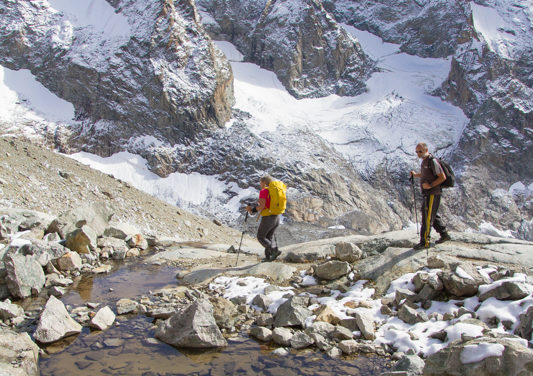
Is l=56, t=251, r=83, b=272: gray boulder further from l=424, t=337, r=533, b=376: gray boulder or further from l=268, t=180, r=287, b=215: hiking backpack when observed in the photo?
l=424, t=337, r=533, b=376: gray boulder

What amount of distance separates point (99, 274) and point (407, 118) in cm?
7351

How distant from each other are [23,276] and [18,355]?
288 cm

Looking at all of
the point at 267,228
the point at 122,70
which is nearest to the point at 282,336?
the point at 267,228

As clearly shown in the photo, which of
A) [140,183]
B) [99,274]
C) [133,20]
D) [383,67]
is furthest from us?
[383,67]

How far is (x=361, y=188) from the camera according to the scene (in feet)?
204

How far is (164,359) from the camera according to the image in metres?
4.46

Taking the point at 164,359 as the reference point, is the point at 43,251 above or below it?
below

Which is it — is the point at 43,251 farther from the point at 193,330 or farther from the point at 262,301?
the point at 262,301

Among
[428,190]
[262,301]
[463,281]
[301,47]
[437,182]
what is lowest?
[262,301]

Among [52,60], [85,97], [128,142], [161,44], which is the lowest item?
[128,142]

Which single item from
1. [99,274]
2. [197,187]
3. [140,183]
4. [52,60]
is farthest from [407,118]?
[99,274]

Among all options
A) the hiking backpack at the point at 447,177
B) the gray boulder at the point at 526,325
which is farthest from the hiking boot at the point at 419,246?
the gray boulder at the point at 526,325

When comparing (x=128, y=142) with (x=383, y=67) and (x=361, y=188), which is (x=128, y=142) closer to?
(x=361, y=188)

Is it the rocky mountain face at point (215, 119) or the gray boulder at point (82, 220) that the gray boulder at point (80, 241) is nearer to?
the gray boulder at point (82, 220)
